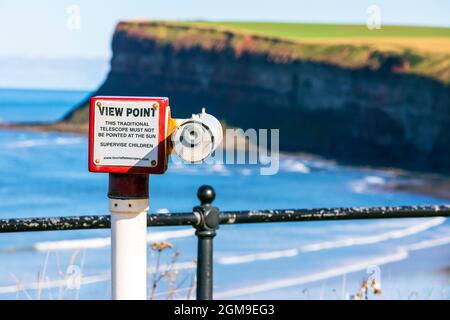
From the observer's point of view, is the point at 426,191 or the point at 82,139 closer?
the point at 426,191

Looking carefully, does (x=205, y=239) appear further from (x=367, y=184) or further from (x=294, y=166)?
(x=294, y=166)

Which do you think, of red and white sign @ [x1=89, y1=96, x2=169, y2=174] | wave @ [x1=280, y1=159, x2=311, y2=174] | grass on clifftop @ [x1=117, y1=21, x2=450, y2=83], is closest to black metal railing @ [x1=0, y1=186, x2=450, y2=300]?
red and white sign @ [x1=89, y1=96, x2=169, y2=174]

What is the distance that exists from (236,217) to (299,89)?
266 ft

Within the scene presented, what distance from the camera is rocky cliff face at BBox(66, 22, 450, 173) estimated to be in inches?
3061

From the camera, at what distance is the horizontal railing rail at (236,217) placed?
4.16 m

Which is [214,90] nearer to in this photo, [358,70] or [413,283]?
[358,70]

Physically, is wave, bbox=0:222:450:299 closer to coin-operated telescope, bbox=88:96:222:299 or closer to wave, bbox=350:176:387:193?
coin-operated telescope, bbox=88:96:222:299

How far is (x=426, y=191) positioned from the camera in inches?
2507

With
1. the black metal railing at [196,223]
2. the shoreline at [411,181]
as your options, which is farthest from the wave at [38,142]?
the black metal railing at [196,223]

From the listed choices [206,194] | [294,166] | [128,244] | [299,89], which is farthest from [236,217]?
[299,89]

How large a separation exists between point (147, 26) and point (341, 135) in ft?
75.6
